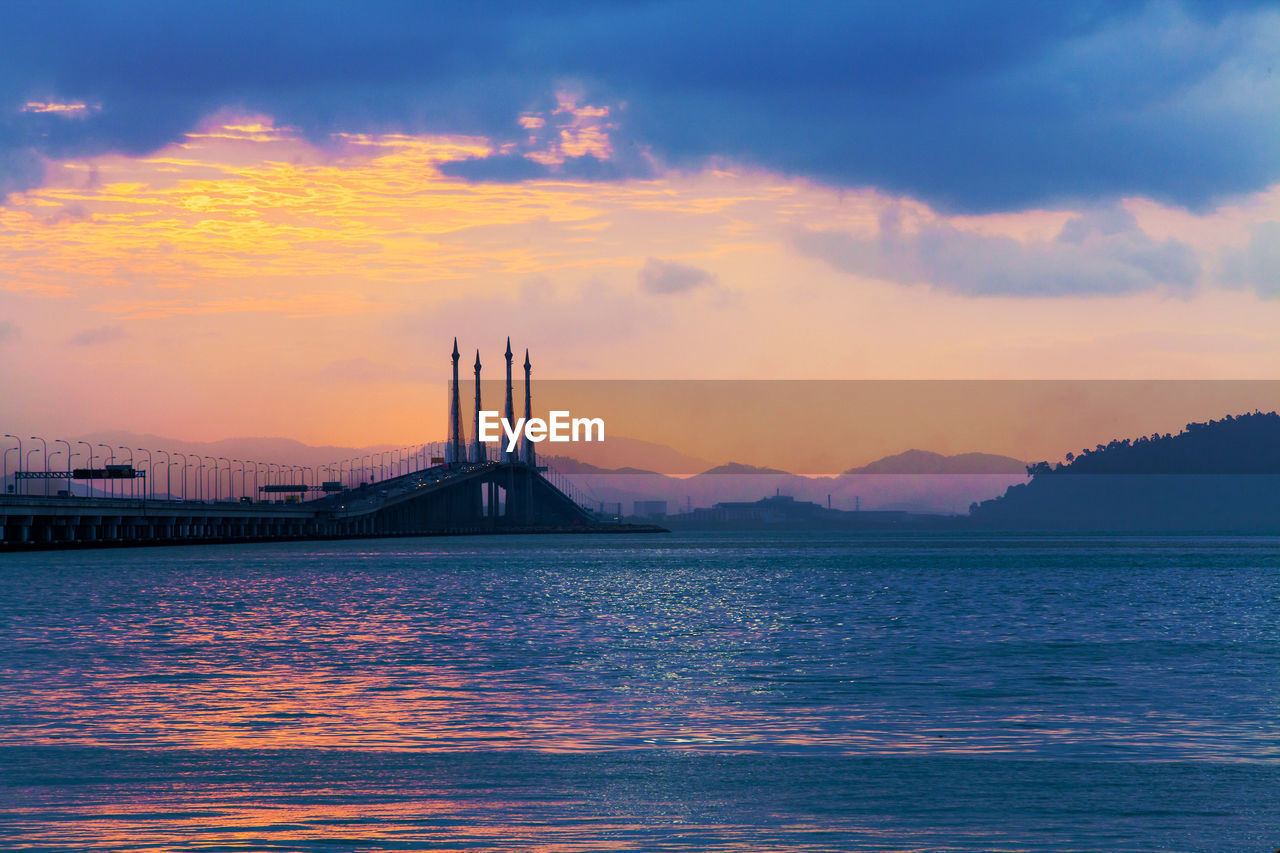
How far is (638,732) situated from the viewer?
20.4m

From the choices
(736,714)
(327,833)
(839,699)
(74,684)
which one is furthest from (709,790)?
(74,684)

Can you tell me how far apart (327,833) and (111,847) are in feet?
5.72

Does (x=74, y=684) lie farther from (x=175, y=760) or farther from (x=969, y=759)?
(x=969, y=759)

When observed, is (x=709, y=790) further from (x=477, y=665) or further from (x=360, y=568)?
(x=360, y=568)

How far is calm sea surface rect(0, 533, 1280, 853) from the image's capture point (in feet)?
43.0

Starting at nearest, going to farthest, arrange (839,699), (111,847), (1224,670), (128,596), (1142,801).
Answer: (111,847) < (1142,801) < (839,699) < (1224,670) < (128,596)

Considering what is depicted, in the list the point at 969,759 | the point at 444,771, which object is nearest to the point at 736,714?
the point at 969,759

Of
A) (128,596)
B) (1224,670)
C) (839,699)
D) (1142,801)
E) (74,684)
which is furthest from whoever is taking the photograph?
(128,596)

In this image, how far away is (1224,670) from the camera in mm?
30484

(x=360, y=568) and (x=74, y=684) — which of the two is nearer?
(x=74, y=684)

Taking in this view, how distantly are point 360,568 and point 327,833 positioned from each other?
A: 9957 centimetres

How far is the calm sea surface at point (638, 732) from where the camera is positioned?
1310 cm

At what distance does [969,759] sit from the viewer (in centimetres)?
1741

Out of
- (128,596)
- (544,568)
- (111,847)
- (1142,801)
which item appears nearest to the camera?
(111,847)
